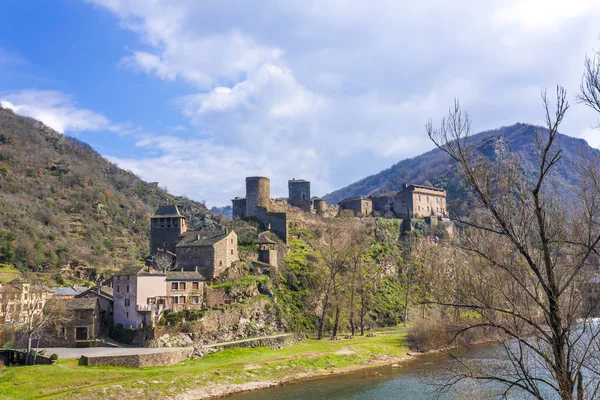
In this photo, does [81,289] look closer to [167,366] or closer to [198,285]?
[198,285]

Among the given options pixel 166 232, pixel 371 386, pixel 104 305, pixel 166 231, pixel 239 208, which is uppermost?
pixel 239 208

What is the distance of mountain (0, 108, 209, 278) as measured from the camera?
89688mm

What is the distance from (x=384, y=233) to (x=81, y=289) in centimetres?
5128

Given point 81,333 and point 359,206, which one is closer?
point 81,333

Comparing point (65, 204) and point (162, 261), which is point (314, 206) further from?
point (65, 204)

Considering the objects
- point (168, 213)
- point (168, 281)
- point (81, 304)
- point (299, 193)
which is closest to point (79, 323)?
point (81, 304)

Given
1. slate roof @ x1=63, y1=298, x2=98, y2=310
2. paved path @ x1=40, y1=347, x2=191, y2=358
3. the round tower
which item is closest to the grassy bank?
paved path @ x1=40, y1=347, x2=191, y2=358

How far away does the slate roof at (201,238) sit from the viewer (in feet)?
200

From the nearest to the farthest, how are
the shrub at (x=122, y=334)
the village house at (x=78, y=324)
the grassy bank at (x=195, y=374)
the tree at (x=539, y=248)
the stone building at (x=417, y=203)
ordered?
the tree at (x=539, y=248) < the grassy bank at (x=195, y=374) < the village house at (x=78, y=324) < the shrub at (x=122, y=334) < the stone building at (x=417, y=203)

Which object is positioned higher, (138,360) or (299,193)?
(299,193)

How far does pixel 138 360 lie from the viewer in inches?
1681

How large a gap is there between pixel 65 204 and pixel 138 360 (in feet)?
278

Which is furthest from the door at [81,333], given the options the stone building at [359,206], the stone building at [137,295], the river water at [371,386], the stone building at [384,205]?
the stone building at [384,205]

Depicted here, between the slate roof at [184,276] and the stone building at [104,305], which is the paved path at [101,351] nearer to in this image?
the stone building at [104,305]
